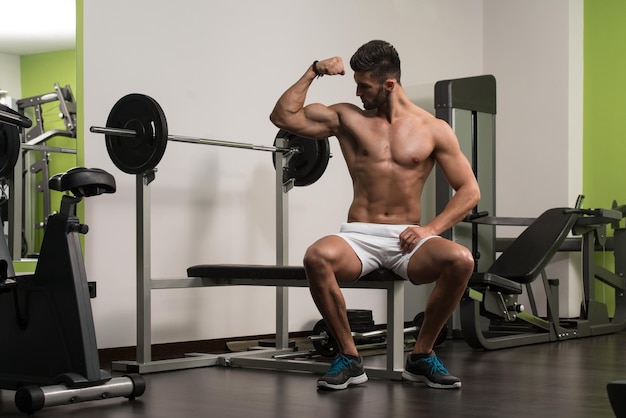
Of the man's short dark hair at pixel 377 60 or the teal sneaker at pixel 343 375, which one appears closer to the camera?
the teal sneaker at pixel 343 375

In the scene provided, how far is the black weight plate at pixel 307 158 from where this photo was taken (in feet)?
14.5

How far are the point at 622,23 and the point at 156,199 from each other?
11.7 ft

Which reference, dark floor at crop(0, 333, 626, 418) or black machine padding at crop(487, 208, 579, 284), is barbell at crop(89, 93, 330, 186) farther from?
black machine padding at crop(487, 208, 579, 284)

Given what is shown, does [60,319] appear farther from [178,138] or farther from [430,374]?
[430,374]

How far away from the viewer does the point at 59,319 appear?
293 centimetres

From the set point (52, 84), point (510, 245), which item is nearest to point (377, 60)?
point (52, 84)

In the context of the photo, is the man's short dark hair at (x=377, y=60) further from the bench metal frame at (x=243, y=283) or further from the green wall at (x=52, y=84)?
the green wall at (x=52, y=84)

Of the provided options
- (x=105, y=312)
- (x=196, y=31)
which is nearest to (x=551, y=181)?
(x=196, y=31)

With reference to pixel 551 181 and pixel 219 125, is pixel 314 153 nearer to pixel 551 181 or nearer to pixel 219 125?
pixel 219 125

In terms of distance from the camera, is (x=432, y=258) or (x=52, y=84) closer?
(x=432, y=258)

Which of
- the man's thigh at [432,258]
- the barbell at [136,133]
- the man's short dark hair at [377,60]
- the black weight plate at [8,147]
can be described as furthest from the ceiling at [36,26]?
the man's thigh at [432,258]

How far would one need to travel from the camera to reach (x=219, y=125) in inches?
185

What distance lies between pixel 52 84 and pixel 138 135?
61 cm

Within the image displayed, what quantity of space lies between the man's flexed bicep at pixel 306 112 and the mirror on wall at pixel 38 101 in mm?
1141
